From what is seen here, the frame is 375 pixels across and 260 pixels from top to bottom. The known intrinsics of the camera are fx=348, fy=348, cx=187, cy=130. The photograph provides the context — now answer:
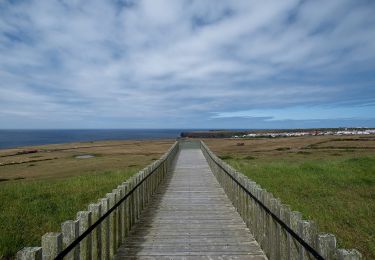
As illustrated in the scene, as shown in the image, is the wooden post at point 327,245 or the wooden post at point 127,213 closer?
the wooden post at point 327,245

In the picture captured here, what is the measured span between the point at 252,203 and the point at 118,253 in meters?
2.69

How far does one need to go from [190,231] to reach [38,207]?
6.36m

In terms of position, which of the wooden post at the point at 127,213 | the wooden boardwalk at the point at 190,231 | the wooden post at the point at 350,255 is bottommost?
the wooden boardwalk at the point at 190,231

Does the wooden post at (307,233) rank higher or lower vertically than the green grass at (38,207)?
higher

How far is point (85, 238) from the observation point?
4.44 metres

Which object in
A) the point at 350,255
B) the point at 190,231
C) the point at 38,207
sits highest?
the point at 350,255

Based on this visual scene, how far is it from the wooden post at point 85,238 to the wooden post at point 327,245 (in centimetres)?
274

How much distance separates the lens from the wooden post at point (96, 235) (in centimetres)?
473

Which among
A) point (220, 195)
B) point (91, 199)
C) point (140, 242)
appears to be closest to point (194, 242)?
point (140, 242)

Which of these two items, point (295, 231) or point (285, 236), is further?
point (285, 236)

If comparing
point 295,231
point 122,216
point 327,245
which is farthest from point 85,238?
point 327,245

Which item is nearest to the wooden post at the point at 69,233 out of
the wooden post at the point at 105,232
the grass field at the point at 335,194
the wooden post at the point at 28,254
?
the wooden post at the point at 28,254

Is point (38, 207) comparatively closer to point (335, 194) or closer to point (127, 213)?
point (127, 213)

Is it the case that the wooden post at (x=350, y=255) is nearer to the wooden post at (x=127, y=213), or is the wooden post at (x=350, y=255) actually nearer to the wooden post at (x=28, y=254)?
the wooden post at (x=28, y=254)
